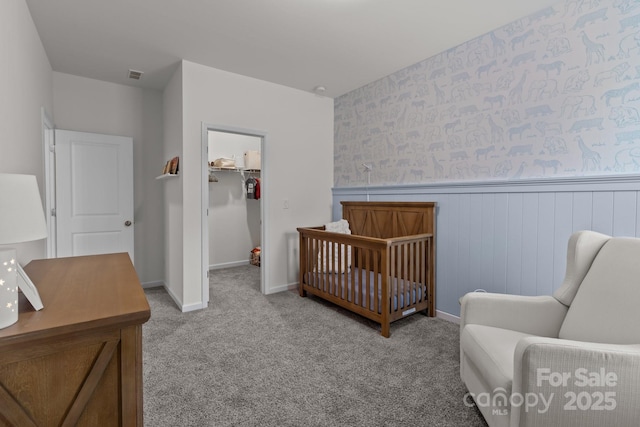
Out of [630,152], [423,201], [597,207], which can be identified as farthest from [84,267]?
[630,152]

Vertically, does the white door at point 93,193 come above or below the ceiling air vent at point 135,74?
below

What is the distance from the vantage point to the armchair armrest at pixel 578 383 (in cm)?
103

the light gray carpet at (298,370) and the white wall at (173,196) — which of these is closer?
the light gray carpet at (298,370)

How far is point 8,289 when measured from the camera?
0.86 meters

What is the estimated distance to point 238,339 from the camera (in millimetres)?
2449

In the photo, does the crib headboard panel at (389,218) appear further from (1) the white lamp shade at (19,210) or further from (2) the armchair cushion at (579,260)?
(1) the white lamp shade at (19,210)

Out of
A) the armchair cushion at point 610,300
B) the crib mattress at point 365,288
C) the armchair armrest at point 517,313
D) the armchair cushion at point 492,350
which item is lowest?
the crib mattress at point 365,288

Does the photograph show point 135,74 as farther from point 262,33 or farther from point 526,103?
point 526,103

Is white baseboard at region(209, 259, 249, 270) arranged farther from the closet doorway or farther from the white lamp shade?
the white lamp shade

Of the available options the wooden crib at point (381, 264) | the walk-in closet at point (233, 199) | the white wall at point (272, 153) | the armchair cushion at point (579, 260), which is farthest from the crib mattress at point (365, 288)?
the walk-in closet at point (233, 199)

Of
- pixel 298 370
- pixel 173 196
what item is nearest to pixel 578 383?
pixel 298 370

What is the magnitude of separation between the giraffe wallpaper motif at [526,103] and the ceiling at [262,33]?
182 millimetres

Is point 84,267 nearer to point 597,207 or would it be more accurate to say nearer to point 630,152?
point 597,207

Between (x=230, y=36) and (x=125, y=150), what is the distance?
1.95m
